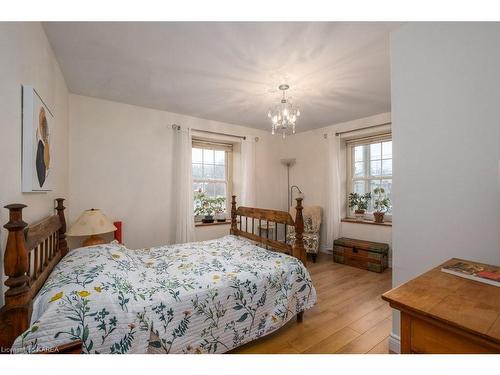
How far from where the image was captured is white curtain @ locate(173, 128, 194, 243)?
338 cm

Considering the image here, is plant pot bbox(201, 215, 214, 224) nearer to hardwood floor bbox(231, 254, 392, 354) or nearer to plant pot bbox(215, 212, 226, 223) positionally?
plant pot bbox(215, 212, 226, 223)

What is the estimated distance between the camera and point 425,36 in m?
1.58

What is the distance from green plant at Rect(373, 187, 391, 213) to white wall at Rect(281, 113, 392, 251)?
0.32 metres

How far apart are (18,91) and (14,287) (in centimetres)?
98

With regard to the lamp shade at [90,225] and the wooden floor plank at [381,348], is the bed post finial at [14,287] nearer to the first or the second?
the lamp shade at [90,225]

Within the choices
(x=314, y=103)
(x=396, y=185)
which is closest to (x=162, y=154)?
(x=314, y=103)

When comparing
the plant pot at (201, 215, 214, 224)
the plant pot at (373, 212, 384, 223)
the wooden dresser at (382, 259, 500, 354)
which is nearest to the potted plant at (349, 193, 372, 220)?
the plant pot at (373, 212, 384, 223)

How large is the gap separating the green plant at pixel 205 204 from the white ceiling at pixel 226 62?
1.42 meters

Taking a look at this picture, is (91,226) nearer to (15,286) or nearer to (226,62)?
(15,286)

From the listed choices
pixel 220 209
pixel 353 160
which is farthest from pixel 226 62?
pixel 353 160

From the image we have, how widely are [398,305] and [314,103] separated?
9.04 feet

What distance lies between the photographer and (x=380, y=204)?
380 centimetres

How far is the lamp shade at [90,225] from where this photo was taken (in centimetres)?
236

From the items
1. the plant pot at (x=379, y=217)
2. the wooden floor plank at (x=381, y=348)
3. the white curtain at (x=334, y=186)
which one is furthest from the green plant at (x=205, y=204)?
the wooden floor plank at (x=381, y=348)
